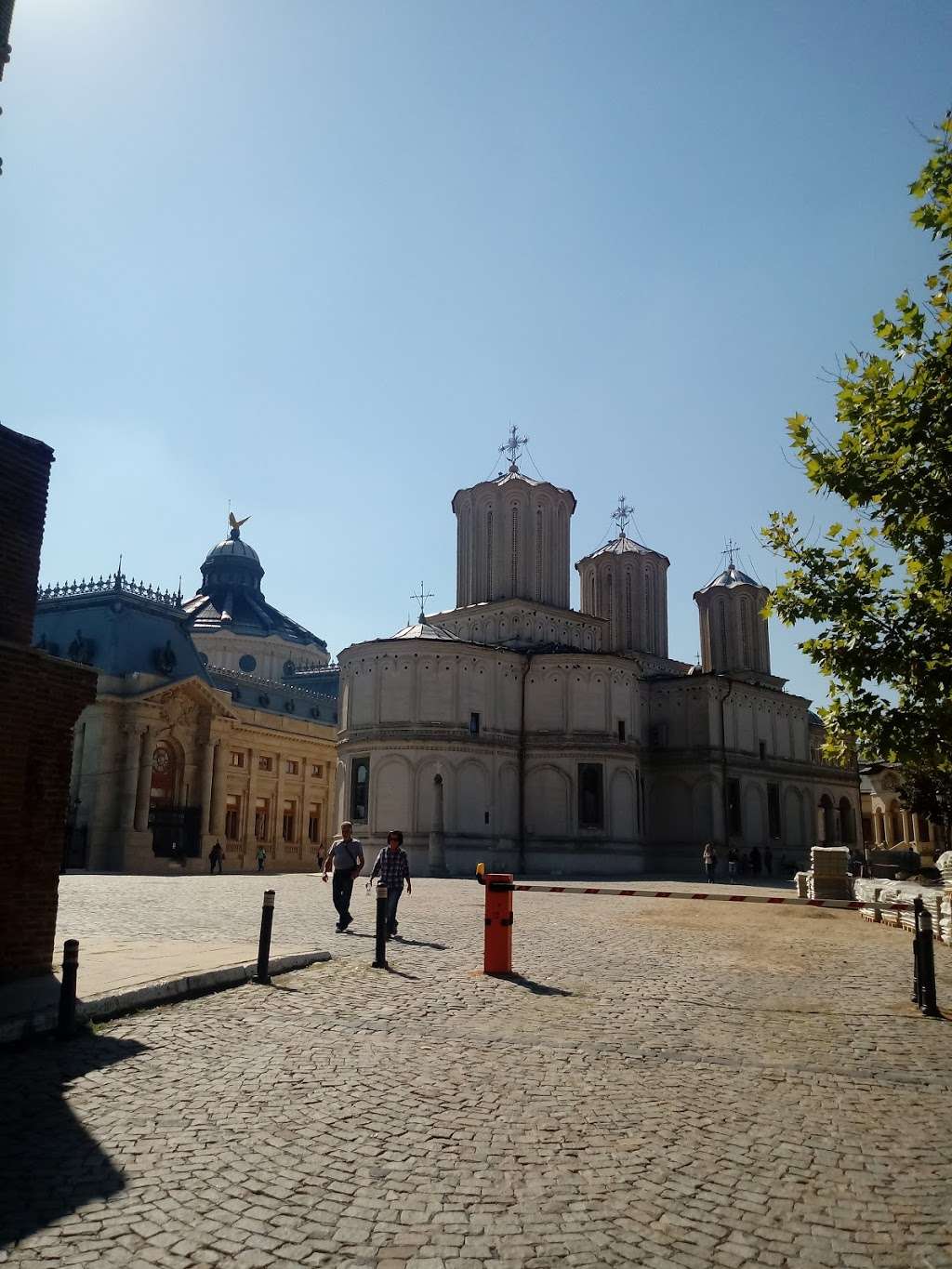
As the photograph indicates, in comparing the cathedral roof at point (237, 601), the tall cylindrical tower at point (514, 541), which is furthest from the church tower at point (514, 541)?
the cathedral roof at point (237, 601)

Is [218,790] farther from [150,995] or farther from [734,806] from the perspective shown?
[150,995]

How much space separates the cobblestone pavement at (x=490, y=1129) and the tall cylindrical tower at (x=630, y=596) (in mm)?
51354

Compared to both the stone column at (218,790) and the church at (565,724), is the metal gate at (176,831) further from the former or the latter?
the church at (565,724)

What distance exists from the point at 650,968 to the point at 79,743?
43.3m

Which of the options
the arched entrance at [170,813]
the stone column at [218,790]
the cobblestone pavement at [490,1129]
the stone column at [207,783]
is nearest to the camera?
the cobblestone pavement at [490,1129]

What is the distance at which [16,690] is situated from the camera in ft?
35.0

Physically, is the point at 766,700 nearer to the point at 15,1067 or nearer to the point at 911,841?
the point at 911,841

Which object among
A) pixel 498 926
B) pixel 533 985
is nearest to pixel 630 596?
pixel 498 926

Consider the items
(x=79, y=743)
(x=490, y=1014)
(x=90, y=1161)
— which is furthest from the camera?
(x=79, y=743)

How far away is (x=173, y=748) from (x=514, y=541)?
22571 millimetres

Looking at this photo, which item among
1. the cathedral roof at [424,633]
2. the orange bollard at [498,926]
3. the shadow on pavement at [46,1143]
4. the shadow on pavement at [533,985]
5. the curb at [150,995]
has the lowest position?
the shadow on pavement at [46,1143]

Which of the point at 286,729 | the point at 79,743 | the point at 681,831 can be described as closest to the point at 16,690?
the point at 79,743

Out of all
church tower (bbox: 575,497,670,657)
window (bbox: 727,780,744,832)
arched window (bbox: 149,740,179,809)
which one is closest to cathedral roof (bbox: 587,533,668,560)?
church tower (bbox: 575,497,670,657)

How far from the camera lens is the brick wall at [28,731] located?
34.3 ft
